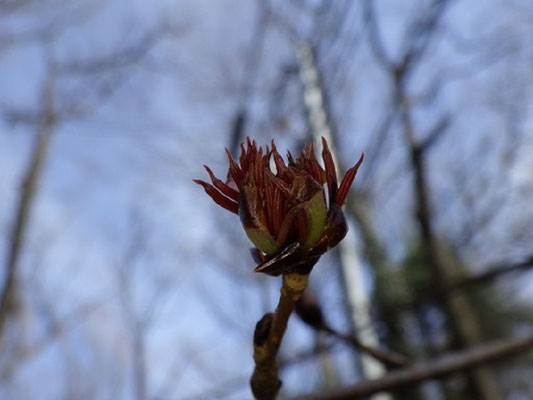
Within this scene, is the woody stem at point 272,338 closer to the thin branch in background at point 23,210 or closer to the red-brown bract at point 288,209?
the red-brown bract at point 288,209

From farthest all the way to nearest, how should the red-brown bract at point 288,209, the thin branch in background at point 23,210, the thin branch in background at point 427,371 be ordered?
the thin branch in background at point 23,210 < the thin branch in background at point 427,371 < the red-brown bract at point 288,209

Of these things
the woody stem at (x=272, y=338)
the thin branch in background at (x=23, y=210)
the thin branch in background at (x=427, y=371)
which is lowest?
the woody stem at (x=272, y=338)

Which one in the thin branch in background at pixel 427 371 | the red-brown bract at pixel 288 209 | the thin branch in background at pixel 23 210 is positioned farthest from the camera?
the thin branch in background at pixel 23 210

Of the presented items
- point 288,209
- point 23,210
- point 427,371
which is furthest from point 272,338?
point 23,210

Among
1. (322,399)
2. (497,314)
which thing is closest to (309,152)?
(322,399)

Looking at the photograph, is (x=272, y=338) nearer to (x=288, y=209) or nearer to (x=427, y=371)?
(x=288, y=209)

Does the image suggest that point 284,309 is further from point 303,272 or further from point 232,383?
point 232,383

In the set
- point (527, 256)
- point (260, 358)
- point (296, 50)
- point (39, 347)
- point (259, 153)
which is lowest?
point (260, 358)

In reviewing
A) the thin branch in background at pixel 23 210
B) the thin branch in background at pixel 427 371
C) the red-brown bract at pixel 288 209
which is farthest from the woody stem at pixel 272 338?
the thin branch in background at pixel 23 210
